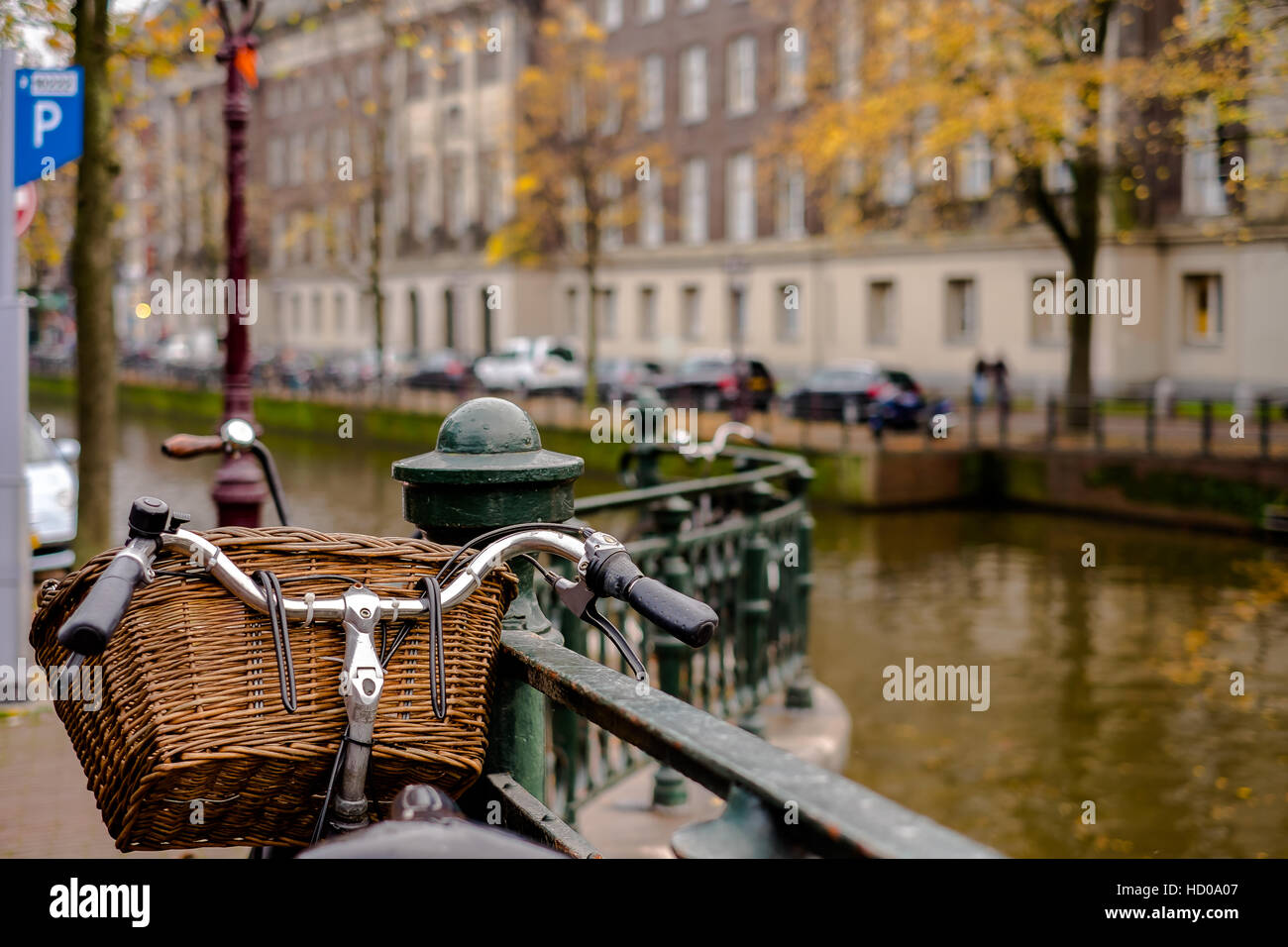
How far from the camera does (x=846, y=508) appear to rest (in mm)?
22672

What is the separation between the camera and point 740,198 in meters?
46.8

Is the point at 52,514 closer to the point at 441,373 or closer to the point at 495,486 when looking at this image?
the point at 495,486

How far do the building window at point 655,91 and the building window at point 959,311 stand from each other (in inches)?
530

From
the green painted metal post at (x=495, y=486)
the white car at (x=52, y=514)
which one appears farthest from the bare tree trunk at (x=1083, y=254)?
the green painted metal post at (x=495, y=486)

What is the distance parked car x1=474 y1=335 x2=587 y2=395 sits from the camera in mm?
40812

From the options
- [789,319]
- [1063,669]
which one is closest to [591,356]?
[789,319]

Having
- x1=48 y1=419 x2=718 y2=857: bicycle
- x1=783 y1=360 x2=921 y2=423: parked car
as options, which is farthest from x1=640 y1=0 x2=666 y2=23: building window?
x1=48 y1=419 x2=718 y2=857: bicycle

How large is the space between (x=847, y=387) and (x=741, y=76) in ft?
60.3

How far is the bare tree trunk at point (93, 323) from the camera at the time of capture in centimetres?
964

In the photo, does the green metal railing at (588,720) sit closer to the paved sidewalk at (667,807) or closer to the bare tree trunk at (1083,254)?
the paved sidewalk at (667,807)

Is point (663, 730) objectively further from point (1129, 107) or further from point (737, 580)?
point (1129, 107)

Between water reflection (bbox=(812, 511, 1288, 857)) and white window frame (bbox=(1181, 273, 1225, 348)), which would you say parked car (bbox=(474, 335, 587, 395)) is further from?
water reflection (bbox=(812, 511, 1288, 857))
